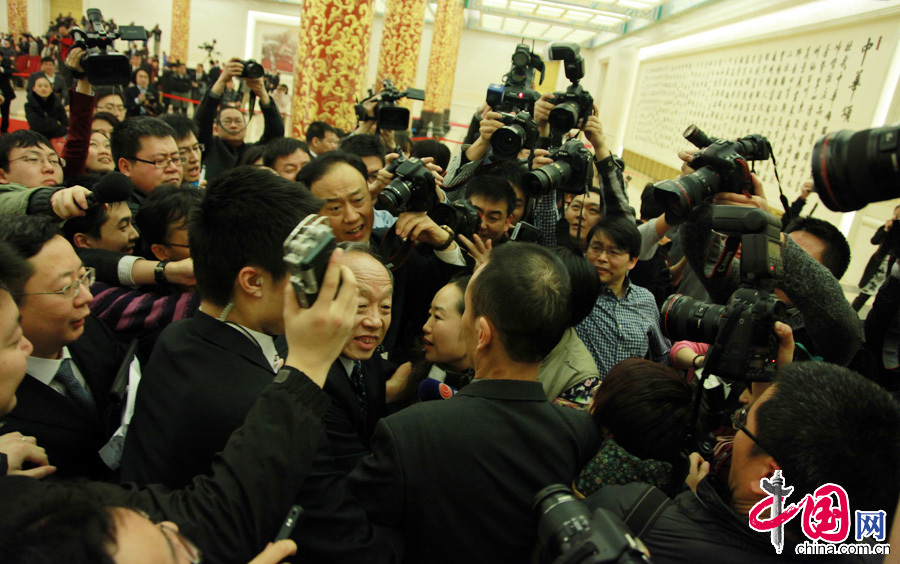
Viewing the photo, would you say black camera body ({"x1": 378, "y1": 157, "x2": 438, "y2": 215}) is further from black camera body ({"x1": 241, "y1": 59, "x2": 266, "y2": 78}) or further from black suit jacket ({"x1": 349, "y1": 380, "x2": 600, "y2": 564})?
black camera body ({"x1": 241, "y1": 59, "x2": 266, "y2": 78})

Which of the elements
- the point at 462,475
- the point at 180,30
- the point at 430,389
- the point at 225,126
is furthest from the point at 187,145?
the point at 180,30

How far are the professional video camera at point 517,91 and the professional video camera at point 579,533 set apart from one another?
242 cm

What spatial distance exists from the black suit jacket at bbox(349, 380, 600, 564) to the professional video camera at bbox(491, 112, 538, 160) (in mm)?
1501

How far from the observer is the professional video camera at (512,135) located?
242cm

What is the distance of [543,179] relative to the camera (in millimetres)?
2156

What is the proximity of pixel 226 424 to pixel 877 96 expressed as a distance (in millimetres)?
5225

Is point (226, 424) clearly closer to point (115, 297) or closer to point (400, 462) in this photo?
point (400, 462)

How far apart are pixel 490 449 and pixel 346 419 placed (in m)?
0.44

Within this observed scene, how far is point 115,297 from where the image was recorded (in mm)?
1768

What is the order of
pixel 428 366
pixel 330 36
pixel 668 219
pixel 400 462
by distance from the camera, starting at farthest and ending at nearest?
pixel 330 36 → pixel 428 366 → pixel 668 219 → pixel 400 462

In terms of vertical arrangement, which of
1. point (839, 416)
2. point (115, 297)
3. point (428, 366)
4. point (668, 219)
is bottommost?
point (428, 366)

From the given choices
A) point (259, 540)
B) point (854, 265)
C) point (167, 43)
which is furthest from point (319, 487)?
point (167, 43)

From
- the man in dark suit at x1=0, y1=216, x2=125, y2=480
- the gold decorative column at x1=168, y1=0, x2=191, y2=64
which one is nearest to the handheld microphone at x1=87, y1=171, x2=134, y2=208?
the man in dark suit at x1=0, y1=216, x2=125, y2=480

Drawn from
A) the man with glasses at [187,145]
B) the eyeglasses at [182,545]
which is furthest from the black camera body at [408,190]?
the man with glasses at [187,145]
